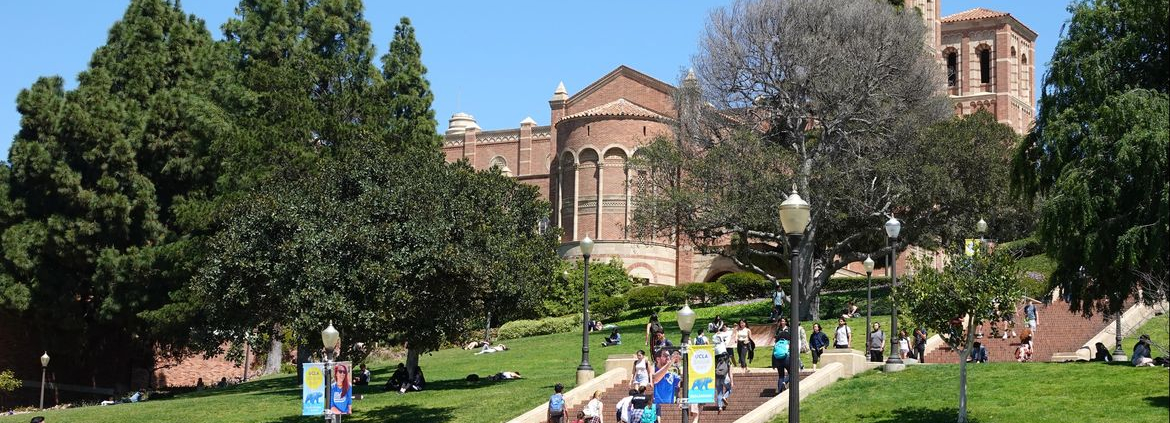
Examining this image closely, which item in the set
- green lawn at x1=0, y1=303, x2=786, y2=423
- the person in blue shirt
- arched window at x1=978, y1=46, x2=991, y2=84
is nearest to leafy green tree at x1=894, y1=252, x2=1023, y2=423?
the person in blue shirt

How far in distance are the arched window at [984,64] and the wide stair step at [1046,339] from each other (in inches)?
1742

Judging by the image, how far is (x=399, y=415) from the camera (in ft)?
92.1

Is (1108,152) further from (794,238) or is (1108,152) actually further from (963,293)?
(794,238)

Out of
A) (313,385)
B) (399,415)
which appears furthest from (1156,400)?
(399,415)

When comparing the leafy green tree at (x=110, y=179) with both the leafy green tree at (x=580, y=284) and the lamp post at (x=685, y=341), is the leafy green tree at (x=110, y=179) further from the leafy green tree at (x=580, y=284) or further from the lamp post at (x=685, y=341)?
the lamp post at (x=685, y=341)

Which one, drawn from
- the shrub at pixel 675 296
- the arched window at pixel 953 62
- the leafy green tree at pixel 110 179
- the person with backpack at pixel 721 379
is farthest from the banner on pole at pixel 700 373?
the arched window at pixel 953 62

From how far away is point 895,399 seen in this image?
23859mm

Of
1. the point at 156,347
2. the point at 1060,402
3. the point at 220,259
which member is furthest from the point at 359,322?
the point at 156,347

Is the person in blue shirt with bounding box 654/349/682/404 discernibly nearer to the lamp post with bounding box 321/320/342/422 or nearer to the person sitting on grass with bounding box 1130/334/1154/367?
the lamp post with bounding box 321/320/342/422

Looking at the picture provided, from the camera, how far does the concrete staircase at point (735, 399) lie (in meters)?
25.0

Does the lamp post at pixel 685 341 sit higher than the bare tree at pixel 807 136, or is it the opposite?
the bare tree at pixel 807 136

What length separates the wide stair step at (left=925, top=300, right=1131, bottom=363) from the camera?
3166 centimetres

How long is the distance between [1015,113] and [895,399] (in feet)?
185

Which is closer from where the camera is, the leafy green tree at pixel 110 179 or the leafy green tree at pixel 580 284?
the leafy green tree at pixel 110 179
